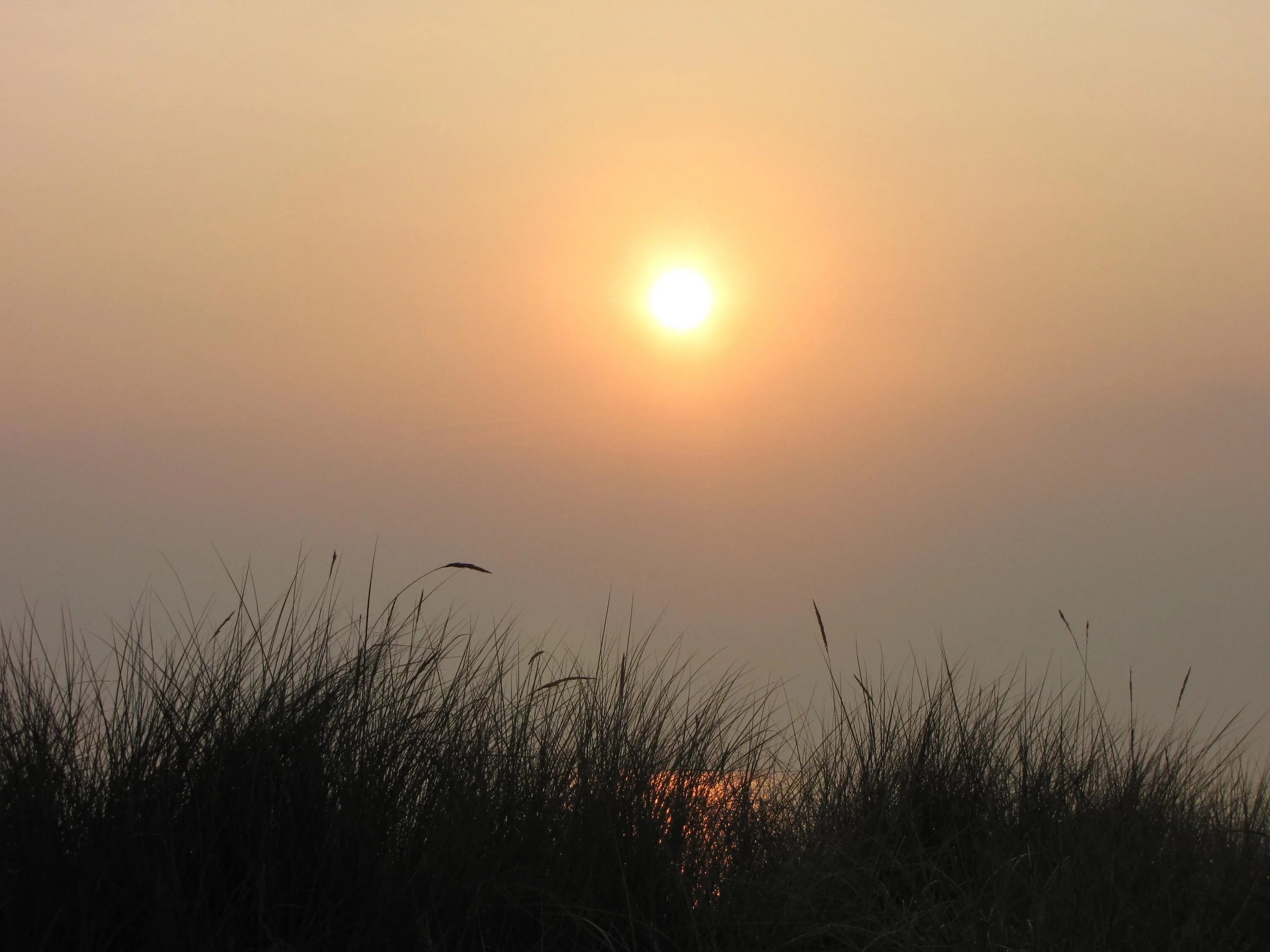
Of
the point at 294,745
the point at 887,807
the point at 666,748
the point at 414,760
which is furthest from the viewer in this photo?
the point at 887,807

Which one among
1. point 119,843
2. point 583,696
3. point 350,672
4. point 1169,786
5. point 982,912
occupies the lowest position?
point 119,843

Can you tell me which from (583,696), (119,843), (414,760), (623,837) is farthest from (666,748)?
(119,843)

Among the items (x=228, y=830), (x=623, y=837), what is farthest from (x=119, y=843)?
(x=623, y=837)

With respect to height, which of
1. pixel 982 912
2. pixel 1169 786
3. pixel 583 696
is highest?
pixel 1169 786

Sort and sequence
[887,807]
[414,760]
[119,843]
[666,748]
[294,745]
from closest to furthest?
[119,843] < [294,745] < [414,760] < [666,748] < [887,807]

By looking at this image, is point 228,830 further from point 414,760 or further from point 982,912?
point 982,912

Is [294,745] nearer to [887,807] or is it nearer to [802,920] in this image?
[802,920]

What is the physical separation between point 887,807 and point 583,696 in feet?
3.82

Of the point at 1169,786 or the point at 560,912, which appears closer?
the point at 560,912

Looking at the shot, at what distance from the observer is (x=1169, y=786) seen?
375cm

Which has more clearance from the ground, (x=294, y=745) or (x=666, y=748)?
(x=666, y=748)

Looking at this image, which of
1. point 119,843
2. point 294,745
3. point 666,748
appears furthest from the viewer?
point 666,748

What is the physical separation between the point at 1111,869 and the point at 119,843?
6.87 feet

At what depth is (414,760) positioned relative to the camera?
2582 millimetres
